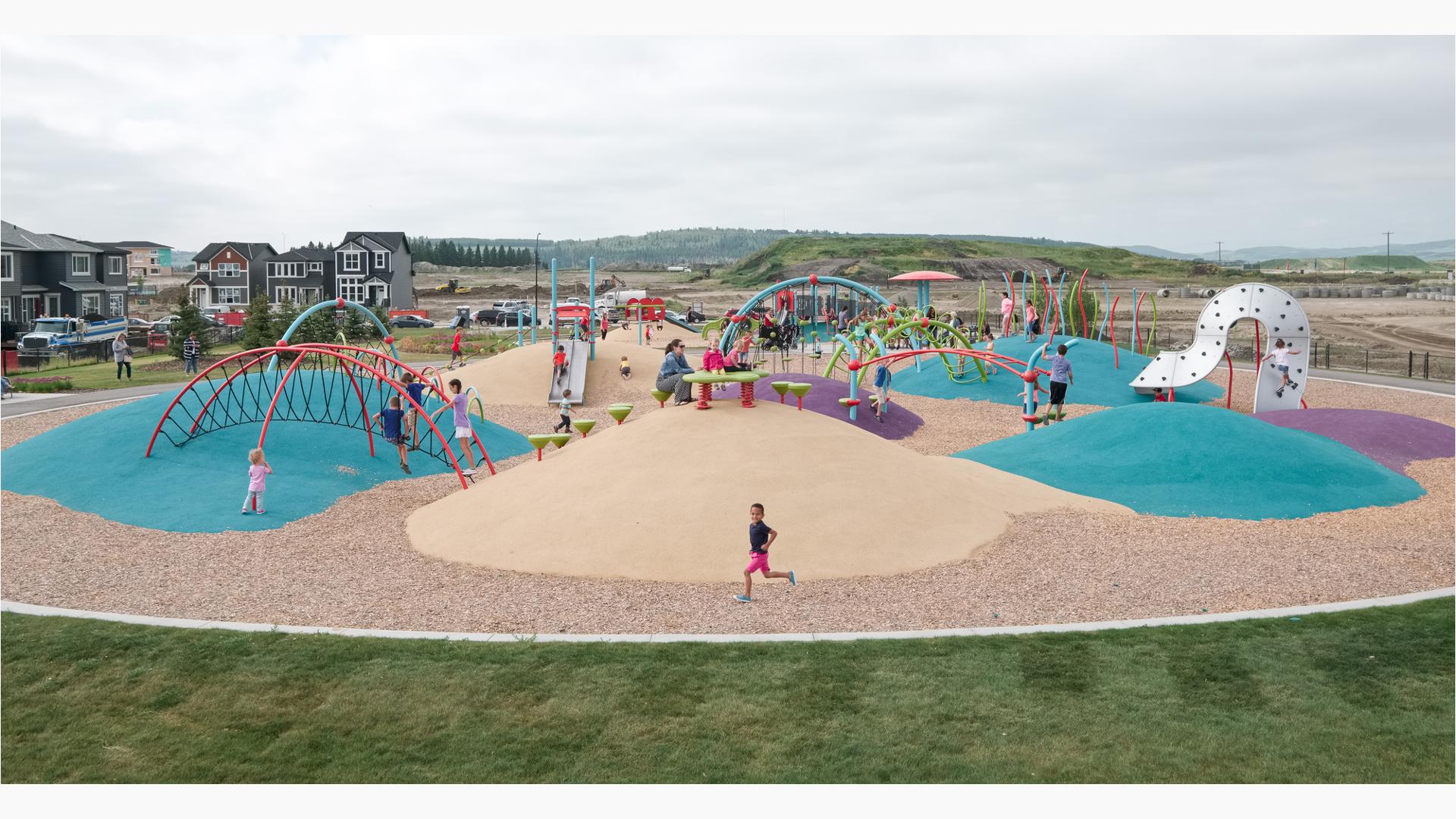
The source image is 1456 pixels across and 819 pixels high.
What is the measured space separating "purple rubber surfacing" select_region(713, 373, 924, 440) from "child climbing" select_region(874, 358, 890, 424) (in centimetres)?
13

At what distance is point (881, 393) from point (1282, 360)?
10.2 metres

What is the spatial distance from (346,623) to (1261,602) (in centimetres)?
1077

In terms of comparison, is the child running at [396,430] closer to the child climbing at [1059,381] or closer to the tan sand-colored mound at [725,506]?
the tan sand-colored mound at [725,506]

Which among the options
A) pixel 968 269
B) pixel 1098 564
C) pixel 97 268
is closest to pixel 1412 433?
pixel 1098 564

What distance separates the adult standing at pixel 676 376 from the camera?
1928cm

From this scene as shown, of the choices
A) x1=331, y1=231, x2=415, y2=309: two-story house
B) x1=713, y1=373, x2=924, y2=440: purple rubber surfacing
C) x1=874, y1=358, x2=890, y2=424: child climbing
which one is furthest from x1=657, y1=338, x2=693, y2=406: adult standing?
x1=331, y1=231, x2=415, y2=309: two-story house

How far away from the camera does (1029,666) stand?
10953 millimetres

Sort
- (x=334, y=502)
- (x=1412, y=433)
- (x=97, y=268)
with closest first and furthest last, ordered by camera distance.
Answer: (x=334, y=502) < (x=1412, y=433) < (x=97, y=268)

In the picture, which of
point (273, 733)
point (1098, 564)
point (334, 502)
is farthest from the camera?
point (334, 502)

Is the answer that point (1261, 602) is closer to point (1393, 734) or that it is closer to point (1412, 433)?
point (1393, 734)

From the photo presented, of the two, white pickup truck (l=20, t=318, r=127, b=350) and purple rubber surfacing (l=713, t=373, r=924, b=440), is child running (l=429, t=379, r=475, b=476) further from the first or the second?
white pickup truck (l=20, t=318, r=127, b=350)

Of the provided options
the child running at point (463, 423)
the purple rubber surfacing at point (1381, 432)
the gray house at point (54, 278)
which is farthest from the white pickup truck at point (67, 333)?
the purple rubber surfacing at point (1381, 432)

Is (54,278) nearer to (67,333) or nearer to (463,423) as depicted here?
(67,333)

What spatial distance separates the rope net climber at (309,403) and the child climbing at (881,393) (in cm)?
1013
